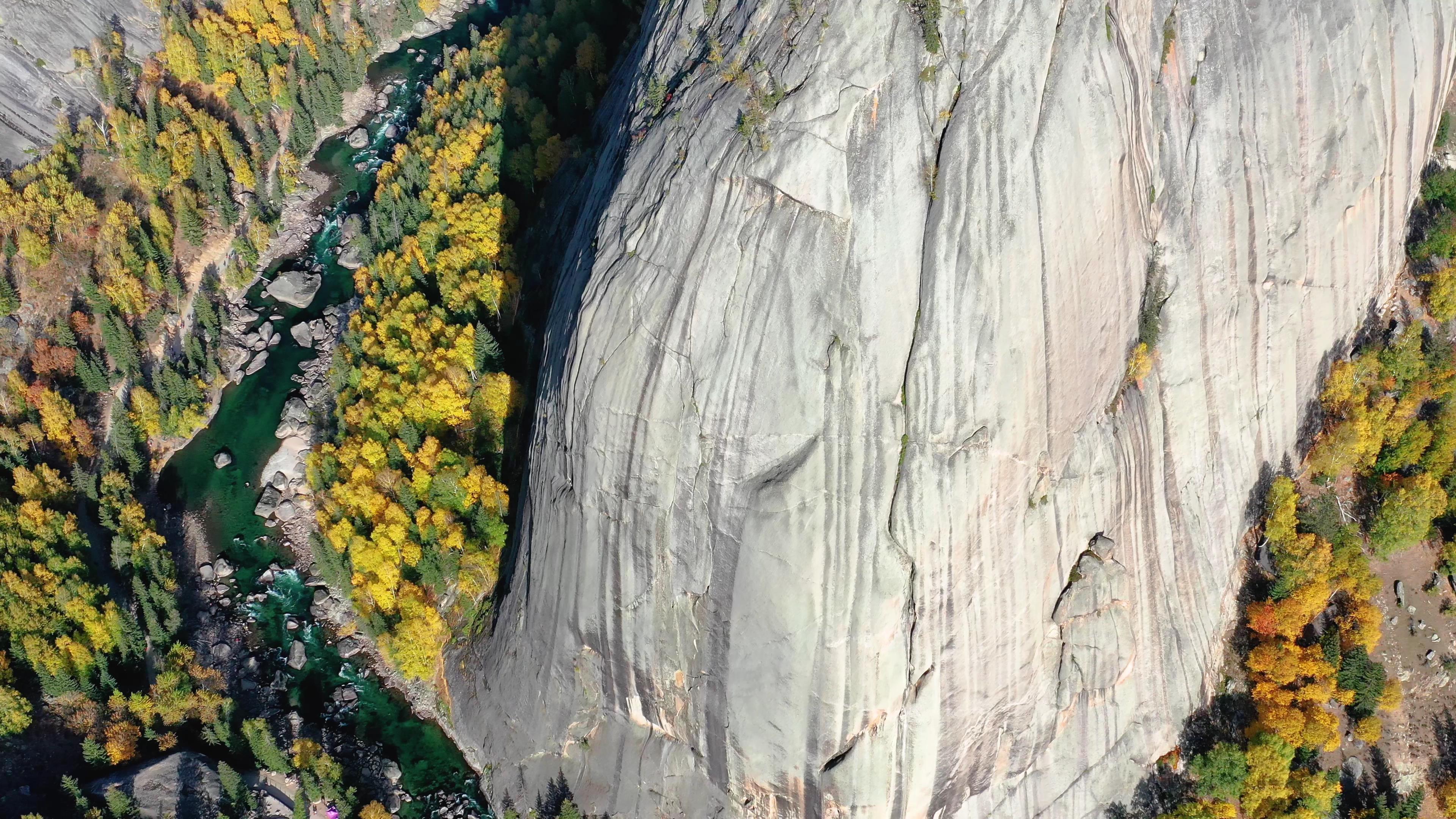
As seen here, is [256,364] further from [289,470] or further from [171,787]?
[171,787]

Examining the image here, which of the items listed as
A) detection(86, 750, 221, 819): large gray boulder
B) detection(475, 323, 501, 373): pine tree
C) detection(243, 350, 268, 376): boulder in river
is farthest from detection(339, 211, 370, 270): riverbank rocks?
detection(86, 750, 221, 819): large gray boulder

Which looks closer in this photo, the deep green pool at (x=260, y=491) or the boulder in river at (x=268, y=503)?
the deep green pool at (x=260, y=491)

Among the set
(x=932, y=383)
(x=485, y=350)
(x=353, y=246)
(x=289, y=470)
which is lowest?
(x=289, y=470)

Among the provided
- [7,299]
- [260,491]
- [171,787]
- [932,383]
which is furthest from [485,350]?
[7,299]

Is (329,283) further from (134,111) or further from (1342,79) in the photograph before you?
(1342,79)

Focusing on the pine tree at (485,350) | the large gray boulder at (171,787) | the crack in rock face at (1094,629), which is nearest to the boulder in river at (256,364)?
the pine tree at (485,350)

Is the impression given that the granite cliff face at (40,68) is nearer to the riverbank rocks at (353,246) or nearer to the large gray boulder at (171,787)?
the riverbank rocks at (353,246)

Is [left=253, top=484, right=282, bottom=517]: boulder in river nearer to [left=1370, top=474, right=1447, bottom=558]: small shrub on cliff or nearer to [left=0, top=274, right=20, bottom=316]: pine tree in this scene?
[left=0, top=274, right=20, bottom=316]: pine tree

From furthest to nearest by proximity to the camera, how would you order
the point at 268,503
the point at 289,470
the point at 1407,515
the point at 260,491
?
1. the point at 289,470
2. the point at 260,491
3. the point at 268,503
4. the point at 1407,515

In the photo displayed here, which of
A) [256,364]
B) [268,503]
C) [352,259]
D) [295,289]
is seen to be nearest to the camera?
[268,503]
